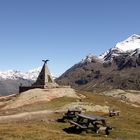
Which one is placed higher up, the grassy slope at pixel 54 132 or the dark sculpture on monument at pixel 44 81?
the dark sculpture on monument at pixel 44 81

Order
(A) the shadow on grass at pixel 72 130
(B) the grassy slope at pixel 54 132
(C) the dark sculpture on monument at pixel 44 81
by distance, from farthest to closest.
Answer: (C) the dark sculpture on monument at pixel 44 81, (A) the shadow on grass at pixel 72 130, (B) the grassy slope at pixel 54 132

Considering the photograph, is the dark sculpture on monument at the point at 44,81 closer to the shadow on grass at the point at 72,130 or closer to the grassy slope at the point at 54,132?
the grassy slope at the point at 54,132

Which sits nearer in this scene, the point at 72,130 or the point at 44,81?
the point at 72,130

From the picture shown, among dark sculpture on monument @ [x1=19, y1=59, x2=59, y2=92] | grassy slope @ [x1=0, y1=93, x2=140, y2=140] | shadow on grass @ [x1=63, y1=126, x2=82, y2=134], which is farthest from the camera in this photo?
dark sculpture on monument @ [x1=19, y1=59, x2=59, y2=92]

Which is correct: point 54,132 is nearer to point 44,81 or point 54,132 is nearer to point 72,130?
point 72,130

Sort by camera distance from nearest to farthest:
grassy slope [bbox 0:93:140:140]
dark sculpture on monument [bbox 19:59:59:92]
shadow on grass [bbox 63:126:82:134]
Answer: grassy slope [bbox 0:93:140:140] → shadow on grass [bbox 63:126:82:134] → dark sculpture on monument [bbox 19:59:59:92]

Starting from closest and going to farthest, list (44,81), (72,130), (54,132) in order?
(54,132)
(72,130)
(44,81)

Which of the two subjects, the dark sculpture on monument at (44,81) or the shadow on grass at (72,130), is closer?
the shadow on grass at (72,130)

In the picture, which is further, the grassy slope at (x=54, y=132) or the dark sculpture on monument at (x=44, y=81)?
the dark sculpture on monument at (x=44, y=81)

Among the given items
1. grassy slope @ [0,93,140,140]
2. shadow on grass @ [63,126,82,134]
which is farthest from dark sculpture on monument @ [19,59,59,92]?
shadow on grass @ [63,126,82,134]

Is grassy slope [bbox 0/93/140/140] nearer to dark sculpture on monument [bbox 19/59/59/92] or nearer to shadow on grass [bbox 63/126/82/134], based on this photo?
shadow on grass [bbox 63/126/82/134]

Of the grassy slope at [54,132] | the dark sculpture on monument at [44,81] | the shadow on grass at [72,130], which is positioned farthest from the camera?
the dark sculpture on monument at [44,81]

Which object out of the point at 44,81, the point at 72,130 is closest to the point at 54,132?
the point at 72,130

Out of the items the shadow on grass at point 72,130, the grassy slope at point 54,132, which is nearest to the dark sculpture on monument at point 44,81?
the grassy slope at point 54,132
